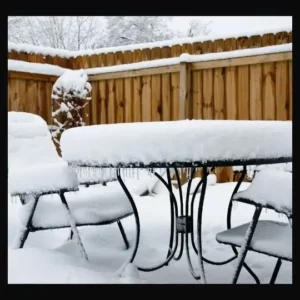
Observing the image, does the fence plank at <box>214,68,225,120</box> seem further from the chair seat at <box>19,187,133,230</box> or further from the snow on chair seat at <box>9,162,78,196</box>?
the snow on chair seat at <box>9,162,78,196</box>

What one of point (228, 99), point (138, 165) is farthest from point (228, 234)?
point (228, 99)

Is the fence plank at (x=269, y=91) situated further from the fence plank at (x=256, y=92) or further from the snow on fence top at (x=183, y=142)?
the snow on fence top at (x=183, y=142)

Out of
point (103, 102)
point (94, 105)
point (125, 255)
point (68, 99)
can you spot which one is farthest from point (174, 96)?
point (125, 255)

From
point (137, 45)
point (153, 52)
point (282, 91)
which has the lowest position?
point (282, 91)

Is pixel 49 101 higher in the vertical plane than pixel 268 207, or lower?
higher

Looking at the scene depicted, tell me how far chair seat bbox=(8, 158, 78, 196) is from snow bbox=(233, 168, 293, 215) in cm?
76

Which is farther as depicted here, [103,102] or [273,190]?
[103,102]

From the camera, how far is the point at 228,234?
1.53m

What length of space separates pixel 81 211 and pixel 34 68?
10.9ft

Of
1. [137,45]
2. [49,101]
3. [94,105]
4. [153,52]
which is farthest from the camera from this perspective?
[94,105]

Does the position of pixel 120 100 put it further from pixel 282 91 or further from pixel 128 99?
pixel 282 91

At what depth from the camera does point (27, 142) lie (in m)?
2.53

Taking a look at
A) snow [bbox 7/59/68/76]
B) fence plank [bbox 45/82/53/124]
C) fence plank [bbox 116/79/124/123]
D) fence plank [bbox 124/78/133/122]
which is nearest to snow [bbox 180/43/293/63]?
fence plank [bbox 124/78/133/122]
